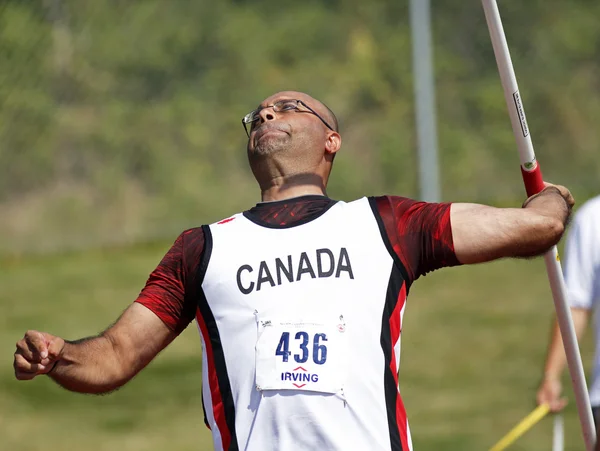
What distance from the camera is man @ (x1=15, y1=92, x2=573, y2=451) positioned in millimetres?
3709

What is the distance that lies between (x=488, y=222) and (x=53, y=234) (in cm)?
1453

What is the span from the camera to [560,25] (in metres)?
18.0

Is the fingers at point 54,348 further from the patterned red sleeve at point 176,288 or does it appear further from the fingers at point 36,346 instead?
the patterned red sleeve at point 176,288

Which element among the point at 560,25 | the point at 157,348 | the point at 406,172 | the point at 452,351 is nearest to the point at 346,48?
the point at 406,172

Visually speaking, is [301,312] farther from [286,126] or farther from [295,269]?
[286,126]

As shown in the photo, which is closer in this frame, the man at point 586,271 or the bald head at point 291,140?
the bald head at point 291,140

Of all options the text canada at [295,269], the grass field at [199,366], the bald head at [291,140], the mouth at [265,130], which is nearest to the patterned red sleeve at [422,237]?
the text canada at [295,269]

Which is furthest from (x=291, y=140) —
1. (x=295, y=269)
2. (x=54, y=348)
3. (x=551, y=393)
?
(x=551, y=393)

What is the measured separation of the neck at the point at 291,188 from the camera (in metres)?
4.18

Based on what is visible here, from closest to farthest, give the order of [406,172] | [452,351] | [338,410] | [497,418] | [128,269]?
[338,410] → [497,418] → [452,351] → [128,269] → [406,172]

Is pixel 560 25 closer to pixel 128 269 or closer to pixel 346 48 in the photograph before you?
pixel 346 48

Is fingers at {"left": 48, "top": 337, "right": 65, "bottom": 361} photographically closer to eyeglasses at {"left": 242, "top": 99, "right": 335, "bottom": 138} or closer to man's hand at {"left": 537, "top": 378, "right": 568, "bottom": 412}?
eyeglasses at {"left": 242, "top": 99, "right": 335, "bottom": 138}

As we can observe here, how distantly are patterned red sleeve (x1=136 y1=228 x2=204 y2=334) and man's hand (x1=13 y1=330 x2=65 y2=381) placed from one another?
490mm

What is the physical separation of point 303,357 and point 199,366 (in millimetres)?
8997
